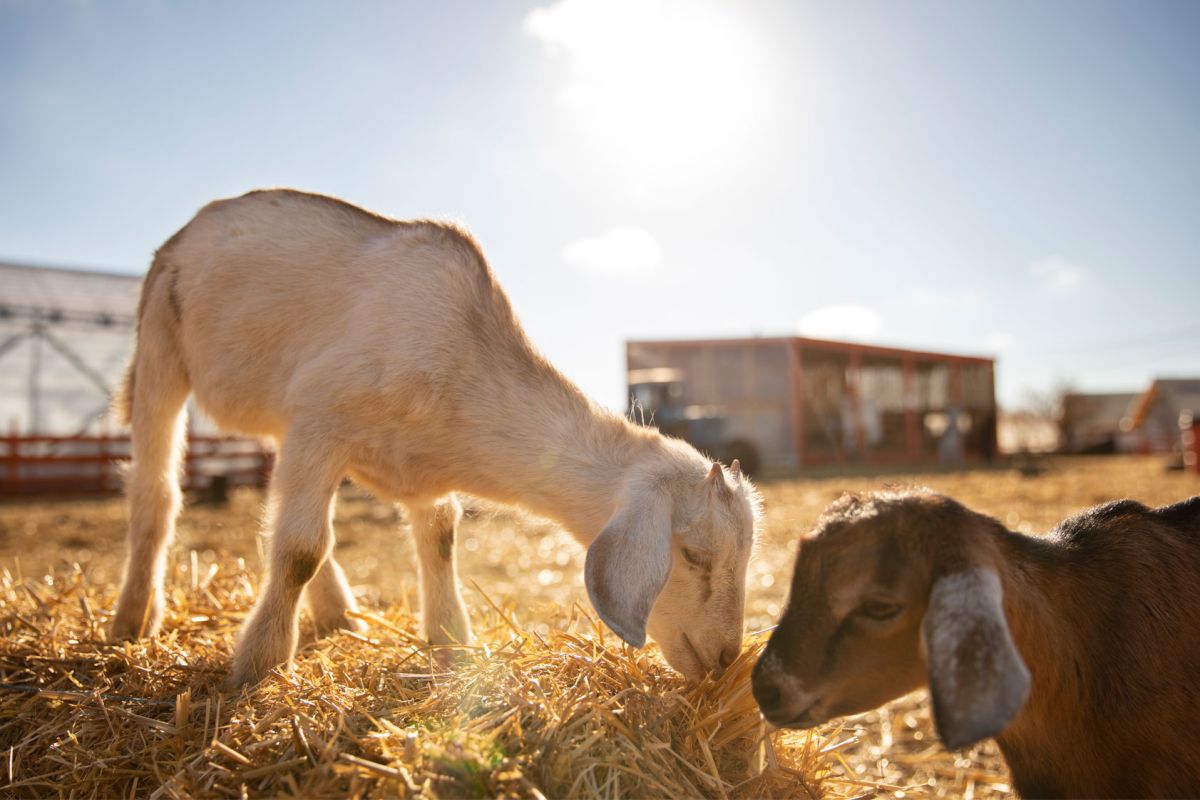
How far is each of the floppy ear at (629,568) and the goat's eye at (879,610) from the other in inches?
24.3

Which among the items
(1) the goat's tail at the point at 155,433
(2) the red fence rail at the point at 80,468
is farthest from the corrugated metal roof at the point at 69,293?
(1) the goat's tail at the point at 155,433

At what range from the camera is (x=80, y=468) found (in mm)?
18000

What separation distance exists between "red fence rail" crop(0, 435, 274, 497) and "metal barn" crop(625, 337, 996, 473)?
945 cm

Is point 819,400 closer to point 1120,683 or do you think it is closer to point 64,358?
point 64,358

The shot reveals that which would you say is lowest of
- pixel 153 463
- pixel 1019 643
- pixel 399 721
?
pixel 399 721

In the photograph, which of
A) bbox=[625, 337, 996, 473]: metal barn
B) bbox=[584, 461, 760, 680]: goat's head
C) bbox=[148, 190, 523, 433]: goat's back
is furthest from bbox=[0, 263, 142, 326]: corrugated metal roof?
bbox=[584, 461, 760, 680]: goat's head

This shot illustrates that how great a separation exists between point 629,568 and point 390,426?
1.34m

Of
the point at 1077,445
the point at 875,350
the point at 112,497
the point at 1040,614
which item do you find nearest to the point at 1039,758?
the point at 1040,614

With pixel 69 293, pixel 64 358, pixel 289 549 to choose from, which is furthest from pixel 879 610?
pixel 69 293

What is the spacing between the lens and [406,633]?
3281 mm

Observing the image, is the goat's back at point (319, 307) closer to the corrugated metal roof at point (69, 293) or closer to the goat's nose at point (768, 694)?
the goat's nose at point (768, 694)

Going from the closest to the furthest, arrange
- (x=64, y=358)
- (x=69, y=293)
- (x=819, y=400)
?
(x=64, y=358) → (x=69, y=293) → (x=819, y=400)

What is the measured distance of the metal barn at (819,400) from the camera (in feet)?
80.7

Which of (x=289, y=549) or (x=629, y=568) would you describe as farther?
(x=289, y=549)
